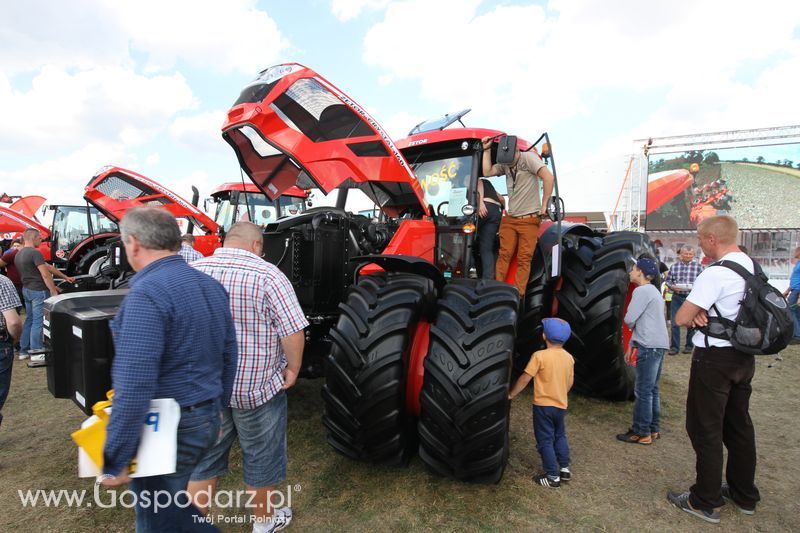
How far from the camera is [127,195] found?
8.71m

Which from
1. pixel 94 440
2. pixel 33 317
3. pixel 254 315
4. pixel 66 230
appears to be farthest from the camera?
pixel 66 230

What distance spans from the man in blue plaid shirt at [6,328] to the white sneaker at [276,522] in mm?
2495

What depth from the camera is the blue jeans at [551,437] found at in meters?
3.10

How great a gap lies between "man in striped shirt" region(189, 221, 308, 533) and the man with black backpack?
2429mm

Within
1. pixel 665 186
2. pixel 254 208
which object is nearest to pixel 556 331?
pixel 254 208

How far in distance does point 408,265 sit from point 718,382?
208cm

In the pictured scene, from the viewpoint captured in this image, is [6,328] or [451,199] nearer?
[6,328]

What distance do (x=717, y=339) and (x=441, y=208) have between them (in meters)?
2.19

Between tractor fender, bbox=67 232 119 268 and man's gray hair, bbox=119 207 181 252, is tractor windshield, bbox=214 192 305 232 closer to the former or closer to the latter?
tractor fender, bbox=67 232 119 268

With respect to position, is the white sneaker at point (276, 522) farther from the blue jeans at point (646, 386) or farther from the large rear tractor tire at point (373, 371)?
the blue jeans at point (646, 386)

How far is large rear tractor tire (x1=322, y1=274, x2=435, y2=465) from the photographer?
259 centimetres

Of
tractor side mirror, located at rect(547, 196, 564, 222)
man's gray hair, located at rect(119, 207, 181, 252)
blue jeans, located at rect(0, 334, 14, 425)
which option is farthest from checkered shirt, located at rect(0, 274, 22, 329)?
tractor side mirror, located at rect(547, 196, 564, 222)

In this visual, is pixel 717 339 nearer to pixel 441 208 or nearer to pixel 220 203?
pixel 441 208

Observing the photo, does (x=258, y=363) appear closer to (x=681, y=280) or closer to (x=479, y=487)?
(x=479, y=487)
